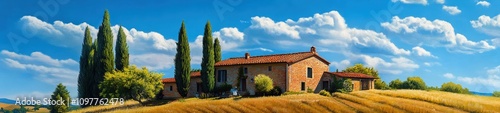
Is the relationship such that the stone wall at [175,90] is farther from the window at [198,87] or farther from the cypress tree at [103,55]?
the cypress tree at [103,55]

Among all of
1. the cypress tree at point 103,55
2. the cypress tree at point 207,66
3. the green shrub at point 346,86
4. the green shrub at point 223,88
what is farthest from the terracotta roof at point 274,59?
the cypress tree at point 103,55

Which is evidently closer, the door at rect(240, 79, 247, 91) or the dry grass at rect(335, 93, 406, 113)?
the dry grass at rect(335, 93, 406, 113)

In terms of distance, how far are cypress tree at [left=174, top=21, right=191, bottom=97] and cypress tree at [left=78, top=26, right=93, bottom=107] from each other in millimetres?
15258

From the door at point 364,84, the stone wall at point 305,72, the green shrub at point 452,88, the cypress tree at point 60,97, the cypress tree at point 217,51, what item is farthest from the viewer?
the green shrub at point 452,88

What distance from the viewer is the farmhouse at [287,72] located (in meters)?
50.1

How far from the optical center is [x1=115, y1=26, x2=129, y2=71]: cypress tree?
59.7 meters

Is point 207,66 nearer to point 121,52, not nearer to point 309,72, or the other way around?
point 309,72

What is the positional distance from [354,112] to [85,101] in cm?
4205

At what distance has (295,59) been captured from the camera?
50.7 metres

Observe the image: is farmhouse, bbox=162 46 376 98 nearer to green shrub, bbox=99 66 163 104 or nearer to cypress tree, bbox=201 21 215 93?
cypress tree, bbox=201 21 215 93

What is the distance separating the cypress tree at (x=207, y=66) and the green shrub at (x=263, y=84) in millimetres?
7829

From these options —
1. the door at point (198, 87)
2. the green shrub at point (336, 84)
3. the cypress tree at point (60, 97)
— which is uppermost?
the green shrub at point (336, 84)

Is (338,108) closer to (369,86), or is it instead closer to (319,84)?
(319,84)

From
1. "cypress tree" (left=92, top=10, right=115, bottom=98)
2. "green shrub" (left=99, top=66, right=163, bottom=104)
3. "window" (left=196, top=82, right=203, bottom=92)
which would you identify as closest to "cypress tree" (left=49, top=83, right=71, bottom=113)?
"cypress tree" (left=92, top=10, right=115, bottom=98)
